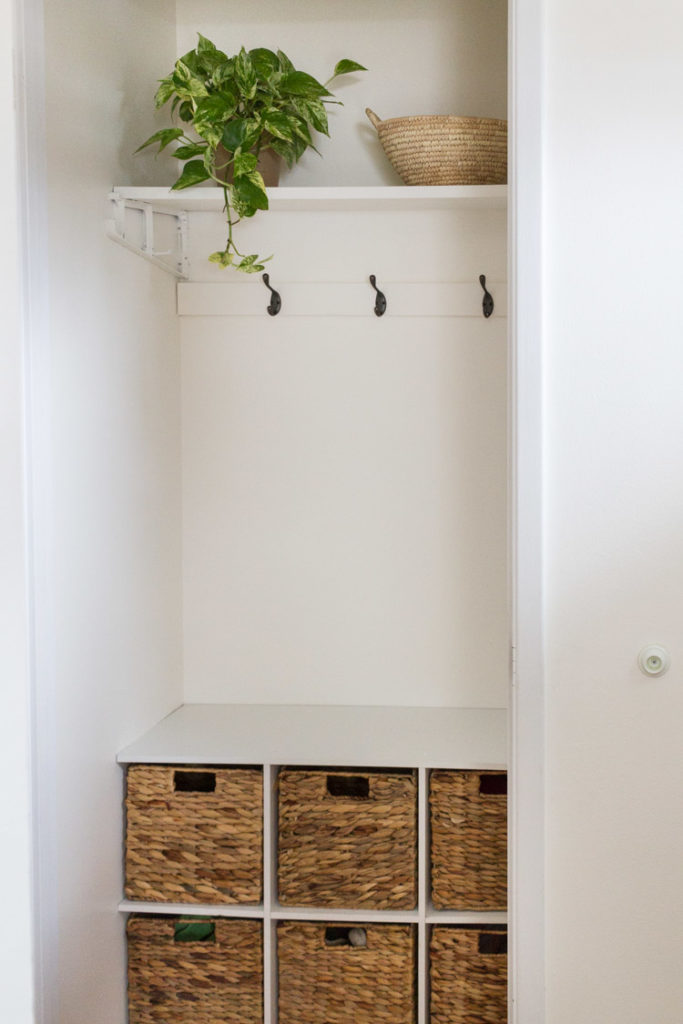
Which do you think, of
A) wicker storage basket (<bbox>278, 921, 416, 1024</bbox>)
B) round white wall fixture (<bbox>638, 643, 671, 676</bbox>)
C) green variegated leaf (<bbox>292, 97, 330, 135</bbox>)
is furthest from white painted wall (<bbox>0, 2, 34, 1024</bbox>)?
round white wall fixture (<bbox>638, 643, 671, 676</bbox>)

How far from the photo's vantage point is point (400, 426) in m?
2.50

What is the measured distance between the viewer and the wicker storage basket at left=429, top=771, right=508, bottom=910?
202 cm

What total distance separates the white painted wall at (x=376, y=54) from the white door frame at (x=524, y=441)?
92 centimetres

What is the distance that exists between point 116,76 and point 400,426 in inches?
40.7

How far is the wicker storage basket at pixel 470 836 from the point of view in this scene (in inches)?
79.7

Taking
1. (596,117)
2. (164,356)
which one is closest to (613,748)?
(596,117)

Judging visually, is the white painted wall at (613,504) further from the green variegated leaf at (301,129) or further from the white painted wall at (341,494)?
the white painted wall at (341,494)

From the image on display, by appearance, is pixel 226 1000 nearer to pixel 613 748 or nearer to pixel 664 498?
pixel 613 748

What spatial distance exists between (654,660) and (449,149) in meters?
1.23

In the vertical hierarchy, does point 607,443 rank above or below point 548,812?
above

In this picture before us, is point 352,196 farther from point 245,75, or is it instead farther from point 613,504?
point 613,504

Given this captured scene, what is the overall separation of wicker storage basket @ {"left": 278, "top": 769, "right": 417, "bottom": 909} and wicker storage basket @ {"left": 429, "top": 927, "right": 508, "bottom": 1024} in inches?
4.5

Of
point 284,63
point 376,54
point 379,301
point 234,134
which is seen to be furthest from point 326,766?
point 376,54

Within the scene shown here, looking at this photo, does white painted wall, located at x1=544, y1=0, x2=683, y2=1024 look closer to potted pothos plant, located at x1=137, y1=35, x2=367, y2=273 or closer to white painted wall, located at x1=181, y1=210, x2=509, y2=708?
potted pothos plant, located at x1=137, y1=35, x2=367, y2=273
